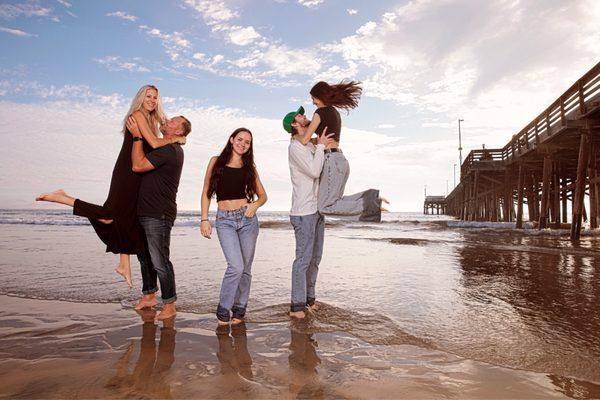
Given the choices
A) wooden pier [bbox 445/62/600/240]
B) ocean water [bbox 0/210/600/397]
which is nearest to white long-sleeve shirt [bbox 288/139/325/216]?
ocean water [bbox 0/210/600/397]

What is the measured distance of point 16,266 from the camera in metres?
5.99

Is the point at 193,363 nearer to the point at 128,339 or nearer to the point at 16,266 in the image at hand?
the point at 128,339

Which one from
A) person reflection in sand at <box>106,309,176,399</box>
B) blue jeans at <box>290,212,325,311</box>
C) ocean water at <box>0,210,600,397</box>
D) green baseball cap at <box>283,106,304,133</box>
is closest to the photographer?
person reflection in sand at <box>106,309,176,399</box>

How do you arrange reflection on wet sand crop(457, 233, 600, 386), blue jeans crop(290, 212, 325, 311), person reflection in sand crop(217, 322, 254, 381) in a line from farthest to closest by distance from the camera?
blue jeans crop(290, 212, 325, 311)
reflection on wet sand crop(457, 233, 600, 386)
person reflection in sand crop(217, 322, 254, 381)

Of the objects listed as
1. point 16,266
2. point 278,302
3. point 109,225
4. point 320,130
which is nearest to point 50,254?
point 16,266

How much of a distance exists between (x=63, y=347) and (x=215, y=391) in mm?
1311

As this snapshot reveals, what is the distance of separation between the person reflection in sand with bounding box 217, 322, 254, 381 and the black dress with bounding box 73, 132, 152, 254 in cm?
120

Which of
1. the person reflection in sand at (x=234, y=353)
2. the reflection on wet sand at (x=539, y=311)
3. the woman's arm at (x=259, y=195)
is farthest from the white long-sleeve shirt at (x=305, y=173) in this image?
the reflection on wet sand at (x=539, y=311)

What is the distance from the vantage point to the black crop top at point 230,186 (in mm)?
3283

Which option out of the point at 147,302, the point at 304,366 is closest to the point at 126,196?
the point at 147,302

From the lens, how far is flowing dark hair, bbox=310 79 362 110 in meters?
3.51

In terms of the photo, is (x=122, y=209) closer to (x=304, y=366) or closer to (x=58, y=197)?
(x=58, y=197)

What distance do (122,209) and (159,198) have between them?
35cm

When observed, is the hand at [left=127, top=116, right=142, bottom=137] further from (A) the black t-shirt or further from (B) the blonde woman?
(A) the black t-shirt
